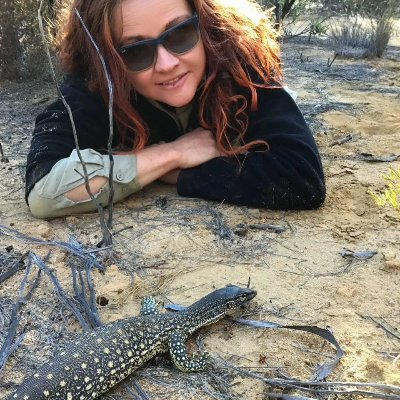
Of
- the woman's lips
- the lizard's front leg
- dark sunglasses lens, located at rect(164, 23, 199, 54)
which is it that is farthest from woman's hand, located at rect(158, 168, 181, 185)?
the lizard's front leg

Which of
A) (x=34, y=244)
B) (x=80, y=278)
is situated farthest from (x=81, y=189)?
(x=80, y=278)

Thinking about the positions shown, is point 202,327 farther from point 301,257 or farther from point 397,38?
point 397,38

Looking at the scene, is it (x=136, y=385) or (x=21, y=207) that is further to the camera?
(x=21, y=207)

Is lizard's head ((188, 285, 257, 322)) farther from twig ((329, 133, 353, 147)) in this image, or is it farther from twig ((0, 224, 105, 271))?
twig ((329, 133, 353, 147))

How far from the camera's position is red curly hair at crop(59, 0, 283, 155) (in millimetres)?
3926

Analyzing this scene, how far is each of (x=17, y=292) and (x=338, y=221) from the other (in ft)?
8.20

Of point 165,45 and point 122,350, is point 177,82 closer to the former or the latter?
point 165,45

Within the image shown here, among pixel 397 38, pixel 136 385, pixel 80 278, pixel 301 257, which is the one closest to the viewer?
pixel 136 385

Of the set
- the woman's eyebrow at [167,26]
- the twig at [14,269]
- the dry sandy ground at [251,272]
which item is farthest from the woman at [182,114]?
the twig at [14,269]

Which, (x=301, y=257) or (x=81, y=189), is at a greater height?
(x=81, y=189)

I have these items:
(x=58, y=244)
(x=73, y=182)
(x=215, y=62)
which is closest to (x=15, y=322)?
(x=58, y=244)

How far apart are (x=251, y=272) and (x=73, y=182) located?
5.08ft

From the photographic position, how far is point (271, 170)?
4145 millimetres

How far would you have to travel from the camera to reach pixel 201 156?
431cm
